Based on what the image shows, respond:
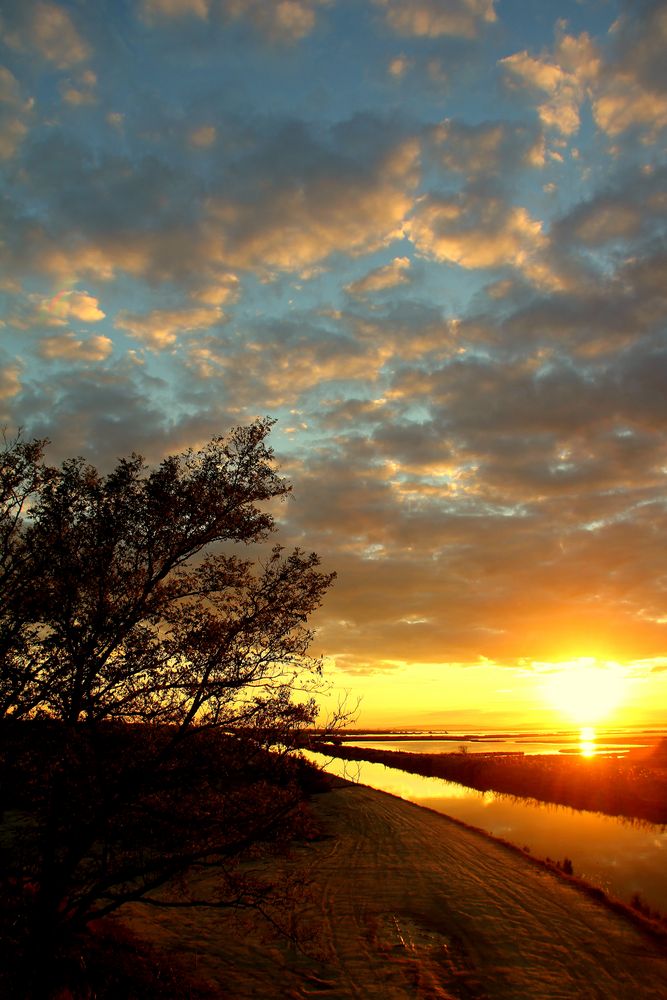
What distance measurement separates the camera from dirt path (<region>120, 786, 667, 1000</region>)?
13.4 m

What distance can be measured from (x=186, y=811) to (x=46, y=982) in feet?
10.4

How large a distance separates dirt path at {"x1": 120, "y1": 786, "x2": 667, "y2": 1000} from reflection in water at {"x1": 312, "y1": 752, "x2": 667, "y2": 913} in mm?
3618

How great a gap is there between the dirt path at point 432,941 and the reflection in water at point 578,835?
3618 millimetres

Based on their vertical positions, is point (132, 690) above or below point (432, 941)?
above

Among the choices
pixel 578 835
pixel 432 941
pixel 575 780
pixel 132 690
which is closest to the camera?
pixel 132 690

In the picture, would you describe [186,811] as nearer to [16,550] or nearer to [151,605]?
[151,605]

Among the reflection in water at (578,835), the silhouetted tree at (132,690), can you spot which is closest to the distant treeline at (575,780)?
the reflection in water at (578,835)

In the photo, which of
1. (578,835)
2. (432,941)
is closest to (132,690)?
(432,941)

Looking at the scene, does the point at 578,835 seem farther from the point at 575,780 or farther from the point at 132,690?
the point at 132,690

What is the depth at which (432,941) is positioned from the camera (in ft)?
52.6

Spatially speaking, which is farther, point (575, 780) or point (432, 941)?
point (575, 780)

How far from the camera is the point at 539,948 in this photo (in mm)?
15648

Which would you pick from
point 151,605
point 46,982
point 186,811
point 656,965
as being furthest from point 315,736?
point 656,965

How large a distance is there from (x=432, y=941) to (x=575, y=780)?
128 feet
